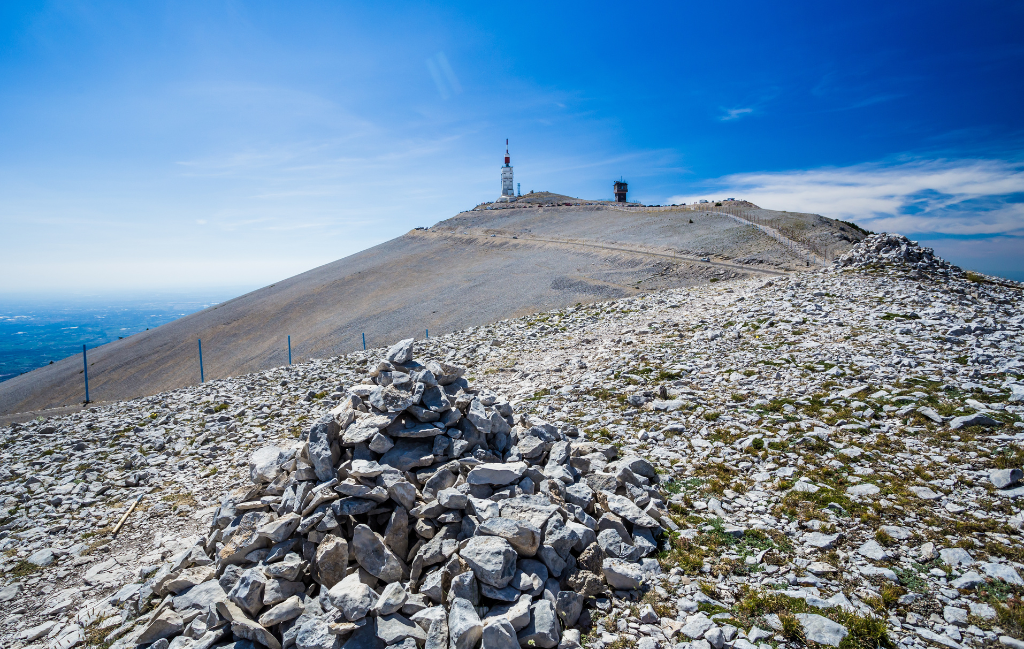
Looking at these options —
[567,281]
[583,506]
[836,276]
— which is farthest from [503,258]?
[583,506]

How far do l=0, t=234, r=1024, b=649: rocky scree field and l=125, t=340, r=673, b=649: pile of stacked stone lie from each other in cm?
3

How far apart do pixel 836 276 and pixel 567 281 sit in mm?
17073

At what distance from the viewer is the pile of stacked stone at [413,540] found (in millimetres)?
4500

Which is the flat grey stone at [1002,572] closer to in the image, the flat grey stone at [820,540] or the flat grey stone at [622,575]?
the flat grey stone at [820,540]

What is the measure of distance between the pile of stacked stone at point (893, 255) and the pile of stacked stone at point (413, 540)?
19962 mm

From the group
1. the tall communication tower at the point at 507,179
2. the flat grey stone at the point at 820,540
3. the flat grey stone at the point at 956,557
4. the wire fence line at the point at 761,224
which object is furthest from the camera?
the tall communication tower at the point at 507,179

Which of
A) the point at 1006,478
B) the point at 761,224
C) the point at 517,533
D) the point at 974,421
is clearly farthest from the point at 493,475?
the point at 761,224

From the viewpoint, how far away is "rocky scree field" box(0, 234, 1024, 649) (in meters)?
4.54

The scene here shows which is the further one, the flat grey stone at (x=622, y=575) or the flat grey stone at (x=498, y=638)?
the flat grey stone at (x=622, y=575)

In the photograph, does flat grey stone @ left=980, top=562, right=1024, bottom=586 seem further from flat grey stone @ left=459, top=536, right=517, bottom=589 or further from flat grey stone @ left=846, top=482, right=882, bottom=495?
flat grey stone @ left=459, top=536, right=517, bottom=589

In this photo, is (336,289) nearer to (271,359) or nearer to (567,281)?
(271,359)

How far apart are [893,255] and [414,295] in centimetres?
3136

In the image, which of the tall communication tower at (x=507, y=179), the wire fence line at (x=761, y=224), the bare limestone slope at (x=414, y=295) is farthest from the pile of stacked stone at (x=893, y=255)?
the tall communication tower at (x=507, y=179)

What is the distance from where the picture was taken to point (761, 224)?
40.0m
